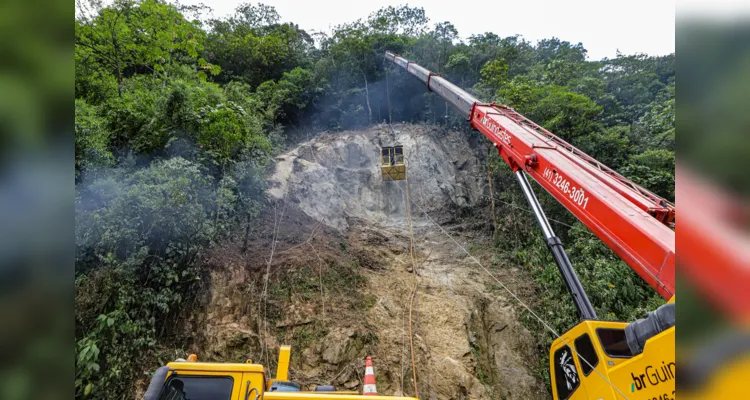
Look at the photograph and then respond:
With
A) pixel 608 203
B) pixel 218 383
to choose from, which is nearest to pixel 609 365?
pixel 608 203

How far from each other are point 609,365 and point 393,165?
11.6 meters

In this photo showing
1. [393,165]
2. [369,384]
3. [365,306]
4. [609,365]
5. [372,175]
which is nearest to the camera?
[609,365]

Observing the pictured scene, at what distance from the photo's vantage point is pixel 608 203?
11.5 feet

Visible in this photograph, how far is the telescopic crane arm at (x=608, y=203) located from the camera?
9.60 feet

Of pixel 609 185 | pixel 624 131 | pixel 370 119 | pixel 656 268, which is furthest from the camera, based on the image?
pixel 370 119

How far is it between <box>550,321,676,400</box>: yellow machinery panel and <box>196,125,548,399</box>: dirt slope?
9.33 ft

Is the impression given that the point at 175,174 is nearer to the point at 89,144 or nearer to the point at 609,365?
the point at 89,144

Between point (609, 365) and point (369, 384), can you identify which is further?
point (369, 384)

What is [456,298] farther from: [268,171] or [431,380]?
[268,171]

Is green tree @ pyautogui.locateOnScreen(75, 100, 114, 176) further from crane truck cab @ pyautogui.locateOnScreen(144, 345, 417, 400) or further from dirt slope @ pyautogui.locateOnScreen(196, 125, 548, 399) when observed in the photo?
crane truck cab @ pyautogui.locateOnScreen(144, 345, 417, 400)

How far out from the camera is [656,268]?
2.88 m

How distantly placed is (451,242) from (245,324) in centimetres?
766

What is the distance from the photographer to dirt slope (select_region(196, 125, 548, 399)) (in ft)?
20.7

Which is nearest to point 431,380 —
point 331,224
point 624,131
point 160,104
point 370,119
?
point 331,224
